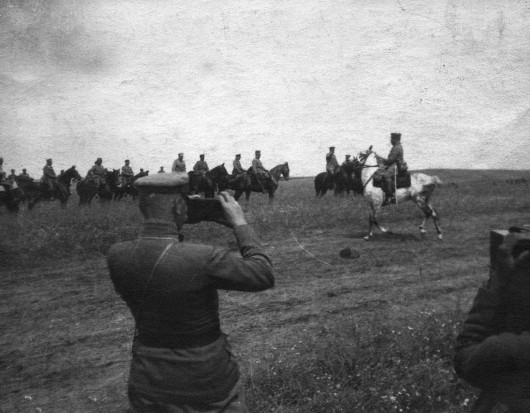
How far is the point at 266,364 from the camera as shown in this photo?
4.79 metres

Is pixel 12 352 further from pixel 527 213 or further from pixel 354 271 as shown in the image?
pixel 527 213

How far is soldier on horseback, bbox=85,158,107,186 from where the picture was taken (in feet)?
69.0

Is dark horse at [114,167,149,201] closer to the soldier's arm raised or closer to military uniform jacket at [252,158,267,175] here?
military uniform jacket at [252,158,267,175]

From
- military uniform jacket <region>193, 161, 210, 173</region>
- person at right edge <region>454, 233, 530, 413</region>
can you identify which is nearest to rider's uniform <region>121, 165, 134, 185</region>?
military uniform jacket <region>193, 161, 210, 173</region>

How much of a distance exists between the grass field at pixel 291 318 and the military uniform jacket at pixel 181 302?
183cm

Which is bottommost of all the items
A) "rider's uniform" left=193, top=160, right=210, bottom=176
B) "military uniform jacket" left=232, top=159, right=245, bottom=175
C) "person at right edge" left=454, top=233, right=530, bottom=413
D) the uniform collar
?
"person at right edge" left=454, top=233, right=530, bottom=413

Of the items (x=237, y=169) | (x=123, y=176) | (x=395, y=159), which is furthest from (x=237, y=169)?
(x=395, y=159)

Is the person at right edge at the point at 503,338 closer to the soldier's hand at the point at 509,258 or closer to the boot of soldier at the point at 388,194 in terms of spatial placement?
the soldier's hand at the point at 509,258

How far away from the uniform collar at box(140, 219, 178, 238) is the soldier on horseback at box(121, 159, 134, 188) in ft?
68.6

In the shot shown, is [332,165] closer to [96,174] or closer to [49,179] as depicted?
[96,174]

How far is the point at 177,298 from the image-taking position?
2.30 metres

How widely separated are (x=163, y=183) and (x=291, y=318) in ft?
14.7

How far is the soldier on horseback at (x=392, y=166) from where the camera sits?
12250mm

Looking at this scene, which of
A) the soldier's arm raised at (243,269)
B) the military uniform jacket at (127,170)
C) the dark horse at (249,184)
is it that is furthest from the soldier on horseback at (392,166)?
the military uniform jacket at (127,170)
